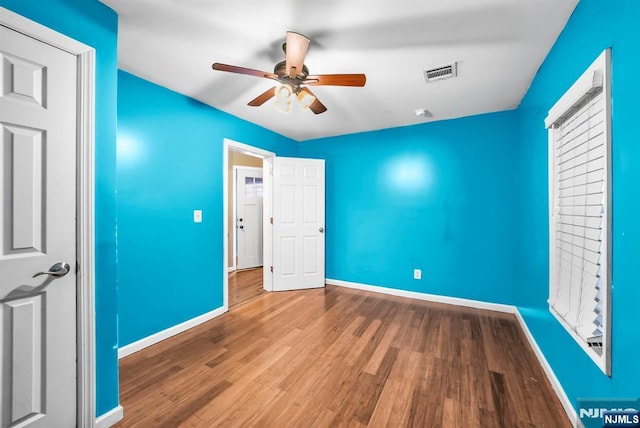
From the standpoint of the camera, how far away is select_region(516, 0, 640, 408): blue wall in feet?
3.05

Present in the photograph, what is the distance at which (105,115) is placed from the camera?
1441mm

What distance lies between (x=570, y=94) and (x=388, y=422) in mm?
2159

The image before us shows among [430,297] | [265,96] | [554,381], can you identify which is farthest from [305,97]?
[430,297]

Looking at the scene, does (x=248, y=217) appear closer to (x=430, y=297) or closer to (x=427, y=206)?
(x=427, y=206)

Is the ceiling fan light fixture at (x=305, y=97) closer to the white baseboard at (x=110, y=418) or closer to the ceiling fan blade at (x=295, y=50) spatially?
→ the ceiling fan blade at (x=295, y=50)

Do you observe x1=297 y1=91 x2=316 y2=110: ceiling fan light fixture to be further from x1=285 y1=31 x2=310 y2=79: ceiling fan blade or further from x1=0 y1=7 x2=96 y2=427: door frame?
x1=0 y1=7 x2=96 y2=427: door frame

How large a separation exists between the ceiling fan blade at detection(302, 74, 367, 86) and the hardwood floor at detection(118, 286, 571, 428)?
216 cm

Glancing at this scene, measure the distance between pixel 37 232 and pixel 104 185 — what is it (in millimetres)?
374

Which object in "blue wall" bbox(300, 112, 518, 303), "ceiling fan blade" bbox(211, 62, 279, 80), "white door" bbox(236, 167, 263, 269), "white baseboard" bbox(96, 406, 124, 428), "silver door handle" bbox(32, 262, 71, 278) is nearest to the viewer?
"silver door handle" bbox(32, 262, 71, 278)

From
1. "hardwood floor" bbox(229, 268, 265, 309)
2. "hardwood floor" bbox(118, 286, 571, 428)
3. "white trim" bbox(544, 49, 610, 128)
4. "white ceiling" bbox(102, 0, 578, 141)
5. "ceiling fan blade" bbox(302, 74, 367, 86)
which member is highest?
"white ceiling" bbox(102, 0, 578, 141)

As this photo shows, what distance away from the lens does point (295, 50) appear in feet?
5.05

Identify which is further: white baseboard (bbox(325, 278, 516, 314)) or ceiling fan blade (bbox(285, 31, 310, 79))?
white baseboard (bbox(325, 278, 516, 314))

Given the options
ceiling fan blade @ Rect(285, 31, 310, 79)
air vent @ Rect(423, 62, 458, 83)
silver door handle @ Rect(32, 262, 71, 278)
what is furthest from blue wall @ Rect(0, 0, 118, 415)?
air vent @ Rect(423, 62, 458, 83)

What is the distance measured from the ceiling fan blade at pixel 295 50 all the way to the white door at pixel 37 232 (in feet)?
3.80
